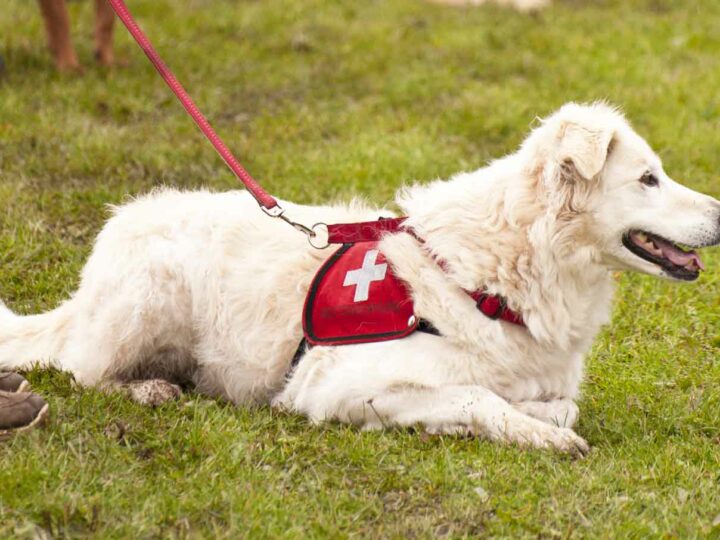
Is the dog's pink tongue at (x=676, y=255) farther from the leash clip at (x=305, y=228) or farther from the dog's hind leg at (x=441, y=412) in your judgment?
the leash clip at (x=305, y=228)

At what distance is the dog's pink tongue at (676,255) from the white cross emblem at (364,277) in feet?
3.92

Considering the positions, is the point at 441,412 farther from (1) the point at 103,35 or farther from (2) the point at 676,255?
(1) the point at 103,35

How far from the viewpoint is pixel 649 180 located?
4.56 meters

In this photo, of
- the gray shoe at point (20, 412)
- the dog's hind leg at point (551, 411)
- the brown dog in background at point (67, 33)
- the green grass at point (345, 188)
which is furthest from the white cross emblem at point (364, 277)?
the brown dog in background at point (67, 33)

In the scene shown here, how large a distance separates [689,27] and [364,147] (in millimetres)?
5750

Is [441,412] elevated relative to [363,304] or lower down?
lower down

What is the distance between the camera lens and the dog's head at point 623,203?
14.6 ft

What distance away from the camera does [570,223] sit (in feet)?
14.8

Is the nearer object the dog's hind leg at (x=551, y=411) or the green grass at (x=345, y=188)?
the green grass at (x=345, y=188)

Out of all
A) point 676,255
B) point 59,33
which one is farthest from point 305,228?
point 59,33

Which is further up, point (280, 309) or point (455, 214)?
point (455, 214)

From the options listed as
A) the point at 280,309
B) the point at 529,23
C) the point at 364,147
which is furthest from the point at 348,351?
the point at 529,23

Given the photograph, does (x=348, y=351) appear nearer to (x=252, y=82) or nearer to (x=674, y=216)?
(x=674, y=216)

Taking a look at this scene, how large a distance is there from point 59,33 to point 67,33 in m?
0.08
